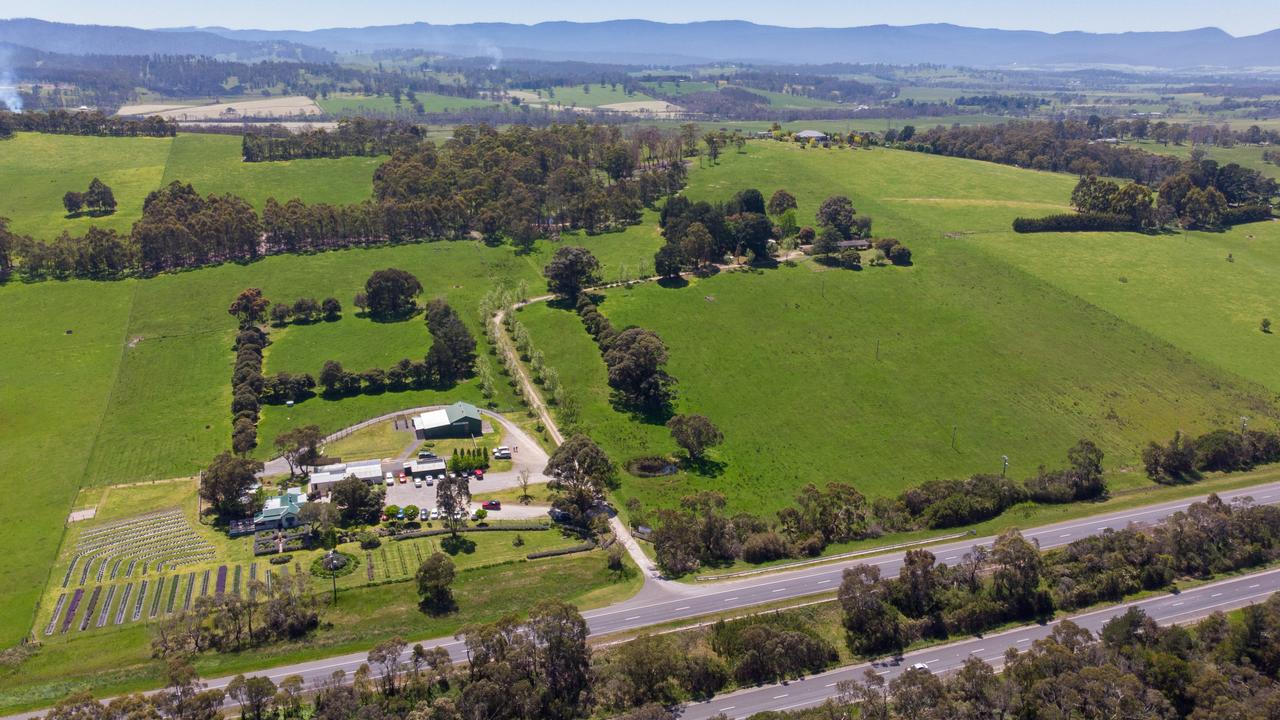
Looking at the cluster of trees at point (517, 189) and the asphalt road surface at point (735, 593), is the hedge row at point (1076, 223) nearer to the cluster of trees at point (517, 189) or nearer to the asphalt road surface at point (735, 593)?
the cluster of trees at point (517, 189)

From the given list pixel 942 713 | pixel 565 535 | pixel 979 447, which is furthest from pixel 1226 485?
pixel 565 535

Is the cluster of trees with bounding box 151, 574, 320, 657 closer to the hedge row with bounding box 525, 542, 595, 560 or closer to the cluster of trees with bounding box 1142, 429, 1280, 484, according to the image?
the hedge row with bounding box 525, 542, 595, 560

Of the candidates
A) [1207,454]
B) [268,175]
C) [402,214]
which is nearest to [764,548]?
[1207,454]

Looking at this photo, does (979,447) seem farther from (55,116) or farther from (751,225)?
(55,116)

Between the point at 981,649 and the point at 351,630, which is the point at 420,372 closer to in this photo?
the point at 351,630

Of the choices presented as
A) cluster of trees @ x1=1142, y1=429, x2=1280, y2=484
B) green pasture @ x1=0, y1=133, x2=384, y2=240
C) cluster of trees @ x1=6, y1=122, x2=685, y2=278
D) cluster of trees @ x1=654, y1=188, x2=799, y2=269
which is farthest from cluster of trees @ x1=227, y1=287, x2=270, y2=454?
cluster of trees @ x1=1142, y1=429, x2=1280, y2=484

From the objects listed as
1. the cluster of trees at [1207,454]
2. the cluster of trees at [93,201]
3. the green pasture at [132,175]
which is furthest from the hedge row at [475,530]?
the cluster of trees at [93,201]
